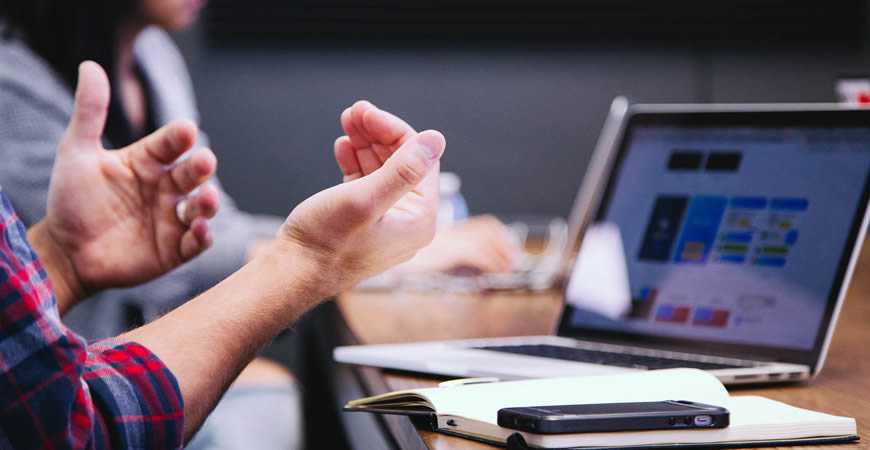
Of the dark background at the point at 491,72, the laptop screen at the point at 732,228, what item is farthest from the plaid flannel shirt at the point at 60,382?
the dark background at the point at 491,72

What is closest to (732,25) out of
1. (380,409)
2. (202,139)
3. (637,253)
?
(202,139)

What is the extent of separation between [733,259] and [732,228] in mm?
36

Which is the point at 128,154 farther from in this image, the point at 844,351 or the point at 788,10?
the point at 788,10

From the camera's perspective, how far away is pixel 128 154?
125 cm

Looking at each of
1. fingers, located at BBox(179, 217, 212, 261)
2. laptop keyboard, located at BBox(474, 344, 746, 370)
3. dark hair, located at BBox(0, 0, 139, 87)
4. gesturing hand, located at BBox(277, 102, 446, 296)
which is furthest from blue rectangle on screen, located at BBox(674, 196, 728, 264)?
dark hair, located at BBox(0, 0, 139, 87)

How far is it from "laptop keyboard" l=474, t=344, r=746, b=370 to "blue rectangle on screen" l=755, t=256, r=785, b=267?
0.13 m

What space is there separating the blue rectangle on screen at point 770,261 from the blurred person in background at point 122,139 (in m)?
0.79

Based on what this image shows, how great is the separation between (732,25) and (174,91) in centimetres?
167

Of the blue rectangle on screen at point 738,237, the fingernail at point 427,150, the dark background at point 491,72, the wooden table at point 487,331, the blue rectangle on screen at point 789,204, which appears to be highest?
the dark background at point 491,72

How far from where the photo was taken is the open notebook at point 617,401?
2.10 feet

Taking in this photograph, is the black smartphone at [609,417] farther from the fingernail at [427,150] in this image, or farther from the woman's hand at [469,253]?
the woman's hand at [469,253]

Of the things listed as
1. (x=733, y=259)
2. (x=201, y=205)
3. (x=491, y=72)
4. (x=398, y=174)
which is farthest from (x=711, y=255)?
(x=491, y=72)

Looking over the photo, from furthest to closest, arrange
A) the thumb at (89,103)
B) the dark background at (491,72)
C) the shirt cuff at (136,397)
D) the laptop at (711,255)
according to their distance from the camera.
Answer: the dark background at (491,72), the thumb at (89,103), the laptop at (711,255), the shirt cuff at (136,397)

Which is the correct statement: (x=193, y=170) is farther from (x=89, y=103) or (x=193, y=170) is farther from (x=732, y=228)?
(x=732, y=228)
